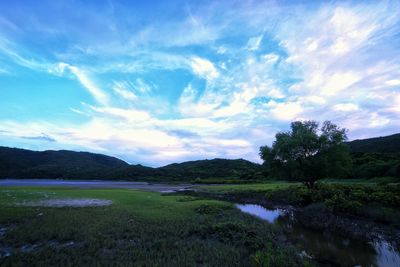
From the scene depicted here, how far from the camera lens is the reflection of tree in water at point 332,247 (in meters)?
14.9

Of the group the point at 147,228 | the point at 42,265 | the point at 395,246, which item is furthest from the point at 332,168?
the point at 42,265

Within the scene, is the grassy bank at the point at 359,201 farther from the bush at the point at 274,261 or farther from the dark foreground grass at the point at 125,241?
the bush at the point at 274,261

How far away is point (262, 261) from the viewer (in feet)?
38.5

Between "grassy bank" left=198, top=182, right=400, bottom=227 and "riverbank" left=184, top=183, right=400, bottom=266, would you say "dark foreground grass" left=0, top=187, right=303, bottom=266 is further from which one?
"grassy bank" left=198, top=182, right=400, bottom=227

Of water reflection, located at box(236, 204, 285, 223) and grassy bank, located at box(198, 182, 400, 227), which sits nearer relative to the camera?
grassy bank, located at box(198, 182, 400, 227)

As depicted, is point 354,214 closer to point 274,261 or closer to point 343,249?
point 343,249

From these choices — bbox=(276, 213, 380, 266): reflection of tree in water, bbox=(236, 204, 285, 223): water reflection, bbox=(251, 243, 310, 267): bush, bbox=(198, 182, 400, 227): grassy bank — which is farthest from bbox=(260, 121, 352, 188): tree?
bbox=(251, 243, 310, 267): bush

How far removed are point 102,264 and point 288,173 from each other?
41279 millimetres

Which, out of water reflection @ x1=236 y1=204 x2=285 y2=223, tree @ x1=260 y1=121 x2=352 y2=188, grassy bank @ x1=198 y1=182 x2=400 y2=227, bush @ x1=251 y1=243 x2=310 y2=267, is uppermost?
tree @ x1=260 y1=121 x2=352 y2=188

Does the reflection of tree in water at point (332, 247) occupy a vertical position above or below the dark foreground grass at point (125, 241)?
below

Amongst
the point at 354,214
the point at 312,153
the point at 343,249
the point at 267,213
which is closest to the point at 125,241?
the point at 343,249

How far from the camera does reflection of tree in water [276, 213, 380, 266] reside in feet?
48.9

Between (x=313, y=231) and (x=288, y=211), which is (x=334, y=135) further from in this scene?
(x=313, y=231)

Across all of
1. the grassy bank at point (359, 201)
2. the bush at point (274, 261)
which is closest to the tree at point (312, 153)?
the grassy bank at point (359, 201)
